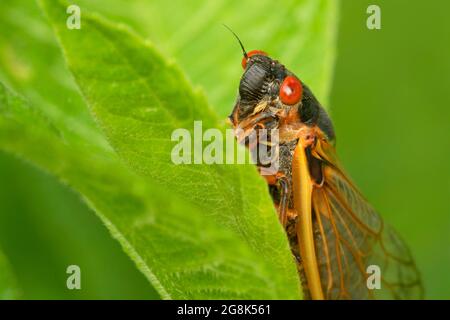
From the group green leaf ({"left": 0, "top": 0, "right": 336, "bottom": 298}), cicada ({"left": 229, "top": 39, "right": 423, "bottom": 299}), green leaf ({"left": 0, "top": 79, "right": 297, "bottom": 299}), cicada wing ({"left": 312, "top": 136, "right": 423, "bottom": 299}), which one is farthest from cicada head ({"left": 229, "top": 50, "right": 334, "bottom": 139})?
green leaf ({"left": 0, "top": 79, "right": 297, "bottom": 299})

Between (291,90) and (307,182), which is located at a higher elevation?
(291,90)

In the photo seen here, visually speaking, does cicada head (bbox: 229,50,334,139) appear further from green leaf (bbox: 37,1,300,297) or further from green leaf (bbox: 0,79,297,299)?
green leaf (bbox: 0,79,297,299)

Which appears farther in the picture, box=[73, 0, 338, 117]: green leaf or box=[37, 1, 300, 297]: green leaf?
box=[73, 0, 338, 117]: green leaf

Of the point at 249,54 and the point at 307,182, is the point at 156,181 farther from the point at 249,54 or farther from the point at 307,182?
the point at 249,54

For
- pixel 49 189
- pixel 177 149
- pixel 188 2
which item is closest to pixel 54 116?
pixel 49 189

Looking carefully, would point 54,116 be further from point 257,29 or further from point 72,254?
point 257,29

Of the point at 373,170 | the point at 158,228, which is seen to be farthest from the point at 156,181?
the point at 373,170
